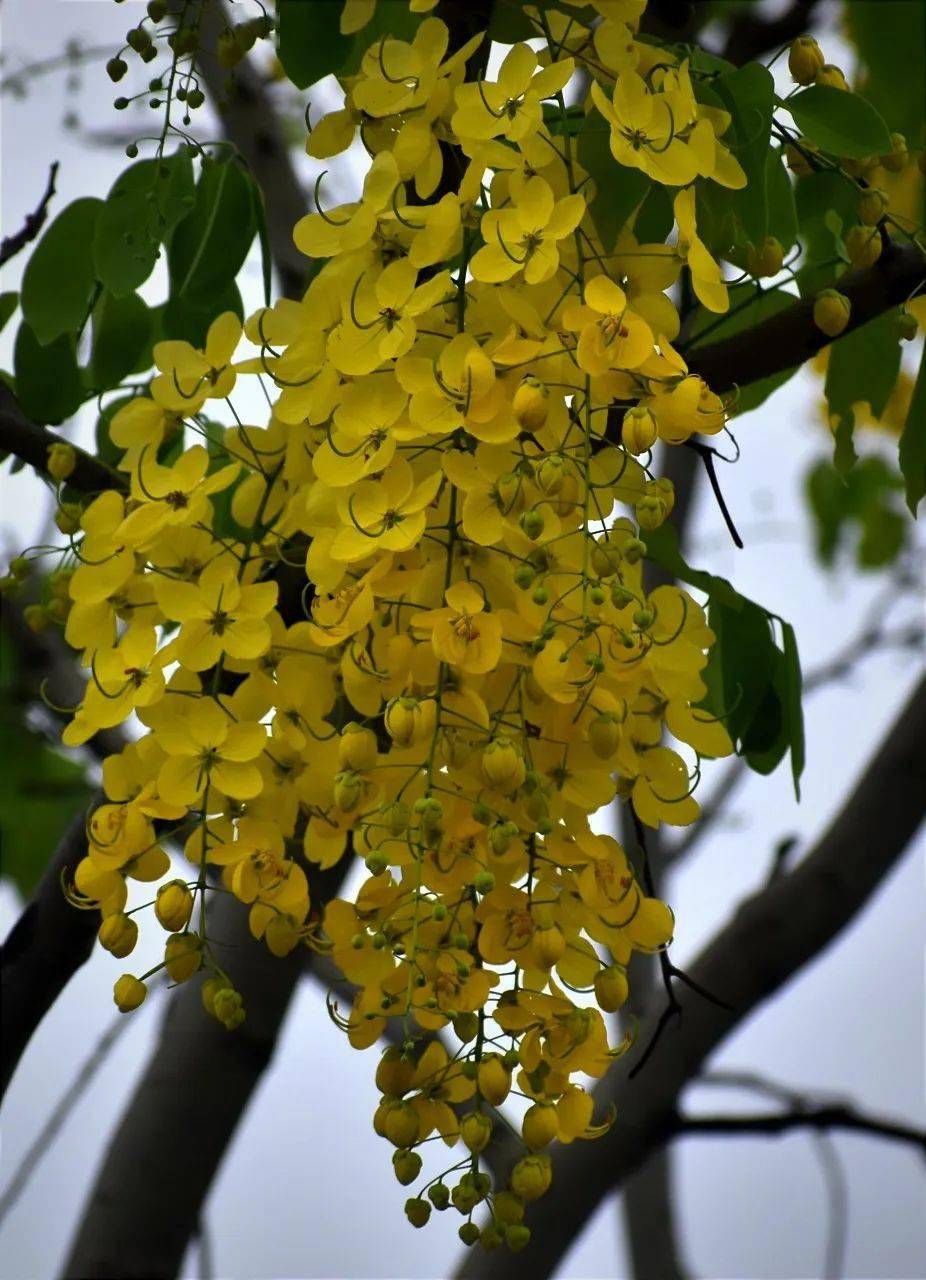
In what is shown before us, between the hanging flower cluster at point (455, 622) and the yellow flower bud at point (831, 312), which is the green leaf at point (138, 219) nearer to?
the hanging flower cluster at point (455, 622)

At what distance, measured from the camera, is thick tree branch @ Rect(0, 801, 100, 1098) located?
3.33ft

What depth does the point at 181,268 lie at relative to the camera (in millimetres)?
938

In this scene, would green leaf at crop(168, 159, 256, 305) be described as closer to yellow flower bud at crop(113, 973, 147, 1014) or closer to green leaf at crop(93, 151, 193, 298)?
green leaf at crop(93, 151, 193, 298)

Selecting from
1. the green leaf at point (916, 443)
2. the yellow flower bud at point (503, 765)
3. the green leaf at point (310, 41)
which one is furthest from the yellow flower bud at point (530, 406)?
the green leaf at point (916, 443)

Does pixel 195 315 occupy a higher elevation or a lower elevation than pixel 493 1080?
higher

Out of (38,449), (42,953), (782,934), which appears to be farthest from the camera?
(782,934)

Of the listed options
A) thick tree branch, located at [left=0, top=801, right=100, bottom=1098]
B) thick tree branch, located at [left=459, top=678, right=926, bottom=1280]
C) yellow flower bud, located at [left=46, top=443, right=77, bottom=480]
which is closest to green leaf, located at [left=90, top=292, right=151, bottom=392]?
yellow flower bud, located at [left=46, top=443, right=77, bottom=480]

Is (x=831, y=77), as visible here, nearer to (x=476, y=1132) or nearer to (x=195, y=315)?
(x=195, y=315)

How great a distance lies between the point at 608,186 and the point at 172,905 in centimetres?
37

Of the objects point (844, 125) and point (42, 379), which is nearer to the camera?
point (844, 125)

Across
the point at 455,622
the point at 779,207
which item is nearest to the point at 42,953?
the point at 455,622

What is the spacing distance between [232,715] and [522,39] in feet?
1.21

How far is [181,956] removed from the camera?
0.64m

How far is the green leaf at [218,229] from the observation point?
913 mm
